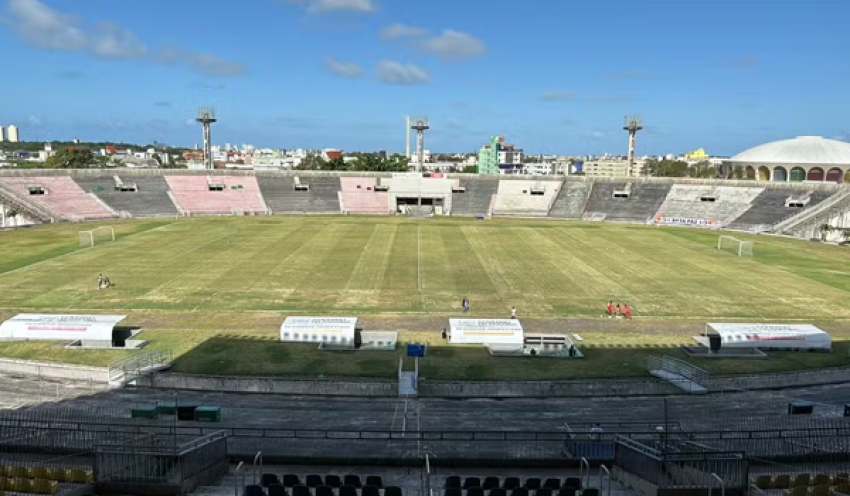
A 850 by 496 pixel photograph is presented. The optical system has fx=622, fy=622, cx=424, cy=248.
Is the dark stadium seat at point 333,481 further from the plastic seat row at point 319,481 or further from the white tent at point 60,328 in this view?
the white tent at point 60,328

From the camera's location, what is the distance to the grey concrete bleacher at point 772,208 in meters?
77.4

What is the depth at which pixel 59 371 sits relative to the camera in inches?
981

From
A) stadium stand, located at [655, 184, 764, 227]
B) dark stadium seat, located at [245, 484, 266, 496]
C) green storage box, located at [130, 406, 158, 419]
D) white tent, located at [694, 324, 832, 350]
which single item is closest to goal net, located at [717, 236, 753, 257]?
stadium stand, located at [655, 184, 764, 227]

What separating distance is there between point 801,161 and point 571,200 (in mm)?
43451

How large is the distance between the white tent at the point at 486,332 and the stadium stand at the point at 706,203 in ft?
200

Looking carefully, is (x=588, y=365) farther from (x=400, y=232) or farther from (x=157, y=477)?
(x=400, y=232)

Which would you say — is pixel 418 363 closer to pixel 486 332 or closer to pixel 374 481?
pixel 486 332

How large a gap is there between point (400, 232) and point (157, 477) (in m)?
55.9

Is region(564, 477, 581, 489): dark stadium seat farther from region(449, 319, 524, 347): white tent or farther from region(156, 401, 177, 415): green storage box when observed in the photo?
region(449, 319, 524, 347): white tent

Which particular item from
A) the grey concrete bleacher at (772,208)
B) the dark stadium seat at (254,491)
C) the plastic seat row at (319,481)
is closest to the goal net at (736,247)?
the grey concrete bleacher at (772,208)

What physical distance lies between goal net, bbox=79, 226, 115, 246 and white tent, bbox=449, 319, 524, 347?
41819mm

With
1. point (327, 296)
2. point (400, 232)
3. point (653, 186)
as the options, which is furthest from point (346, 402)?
point (653, 186)

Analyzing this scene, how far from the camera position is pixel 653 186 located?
95125 mm

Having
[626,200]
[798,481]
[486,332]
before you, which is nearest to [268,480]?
[798,481]
